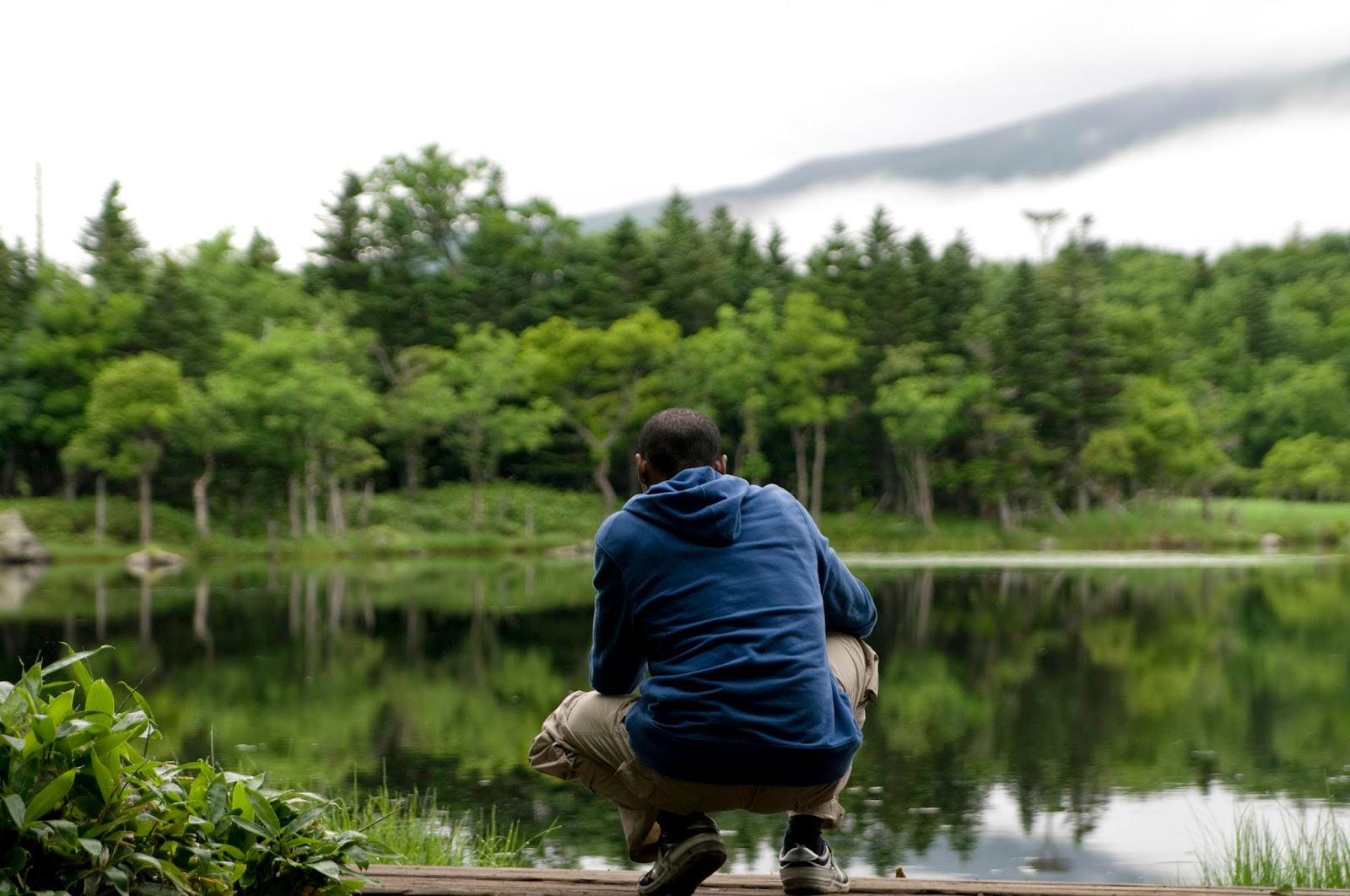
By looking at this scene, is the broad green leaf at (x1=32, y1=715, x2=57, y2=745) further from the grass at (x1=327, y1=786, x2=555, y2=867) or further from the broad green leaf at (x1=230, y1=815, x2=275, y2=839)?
the grass at (x1=327, y1=786, x2=555, y2=867)

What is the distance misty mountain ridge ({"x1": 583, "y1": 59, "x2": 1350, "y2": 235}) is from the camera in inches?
5364

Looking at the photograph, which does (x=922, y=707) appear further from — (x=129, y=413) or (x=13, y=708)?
(x=129, y=413)

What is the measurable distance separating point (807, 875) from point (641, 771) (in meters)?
0.35

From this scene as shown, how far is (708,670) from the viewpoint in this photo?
2.10 metres

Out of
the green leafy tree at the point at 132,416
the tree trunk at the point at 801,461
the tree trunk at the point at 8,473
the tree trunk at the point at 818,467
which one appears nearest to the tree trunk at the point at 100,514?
the green leafy tree at the point at 132,416

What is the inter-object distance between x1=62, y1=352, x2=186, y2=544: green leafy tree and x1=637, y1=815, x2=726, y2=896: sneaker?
27830mm


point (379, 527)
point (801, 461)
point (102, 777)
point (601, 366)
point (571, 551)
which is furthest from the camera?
point (801, 461)

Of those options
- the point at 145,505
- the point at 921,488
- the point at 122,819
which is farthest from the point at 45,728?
the point at 921,488

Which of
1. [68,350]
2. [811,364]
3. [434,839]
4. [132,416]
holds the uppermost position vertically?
[68,350]

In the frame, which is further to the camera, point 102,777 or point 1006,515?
point 1006,515

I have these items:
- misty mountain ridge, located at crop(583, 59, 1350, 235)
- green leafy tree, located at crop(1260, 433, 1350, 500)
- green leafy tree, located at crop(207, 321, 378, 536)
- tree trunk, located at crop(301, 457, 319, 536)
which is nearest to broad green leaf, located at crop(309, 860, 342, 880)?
green leafy tree, located at crop(207, 321, 378, 536)

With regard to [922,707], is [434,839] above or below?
above

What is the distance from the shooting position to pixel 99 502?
2886 cm

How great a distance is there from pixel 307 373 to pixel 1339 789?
25.3 metres
